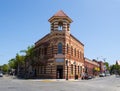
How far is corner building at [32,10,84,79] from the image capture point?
5353cm

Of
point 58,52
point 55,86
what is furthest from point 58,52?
point 55,86

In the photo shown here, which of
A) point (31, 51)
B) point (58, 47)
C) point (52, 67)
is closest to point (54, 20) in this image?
point (58, 47)

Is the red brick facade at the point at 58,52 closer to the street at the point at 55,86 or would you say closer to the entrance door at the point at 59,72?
the entrance door at the point at 59,72

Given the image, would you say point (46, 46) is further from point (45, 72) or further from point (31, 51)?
point (31, 51)

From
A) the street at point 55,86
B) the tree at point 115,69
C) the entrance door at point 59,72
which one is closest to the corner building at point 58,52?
the entrance door at point 59,72

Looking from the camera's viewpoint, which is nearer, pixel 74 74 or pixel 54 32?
pixel 54 32

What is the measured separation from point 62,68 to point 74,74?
226 inches

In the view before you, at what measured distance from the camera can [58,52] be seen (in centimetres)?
5431

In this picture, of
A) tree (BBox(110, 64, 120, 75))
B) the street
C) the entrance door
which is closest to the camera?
the street

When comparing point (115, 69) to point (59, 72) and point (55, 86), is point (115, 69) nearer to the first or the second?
point (59, 72)

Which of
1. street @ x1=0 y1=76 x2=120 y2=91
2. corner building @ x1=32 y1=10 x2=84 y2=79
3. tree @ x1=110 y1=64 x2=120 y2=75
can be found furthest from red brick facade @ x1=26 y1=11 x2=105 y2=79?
tree @ x1=110 y1=64 x2=120 y2=75

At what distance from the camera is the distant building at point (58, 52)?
5353cm

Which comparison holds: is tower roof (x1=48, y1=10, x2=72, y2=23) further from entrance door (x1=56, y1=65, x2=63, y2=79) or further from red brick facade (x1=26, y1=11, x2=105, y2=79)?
entrance door (x1=56, y1=65, x2=63, y2=79)

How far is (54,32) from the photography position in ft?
178
